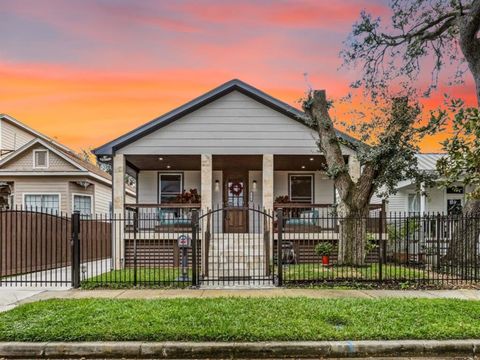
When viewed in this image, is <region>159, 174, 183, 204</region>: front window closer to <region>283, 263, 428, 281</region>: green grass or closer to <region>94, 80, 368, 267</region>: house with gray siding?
<region>94, 80, 368, 267</region>: house with gray siding

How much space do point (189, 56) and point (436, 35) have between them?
30.9 feet

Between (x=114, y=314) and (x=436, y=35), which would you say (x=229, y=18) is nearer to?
(x=436, y=35)

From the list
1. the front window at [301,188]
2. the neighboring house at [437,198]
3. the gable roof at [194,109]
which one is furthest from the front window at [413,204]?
the gable roof at [194,109]

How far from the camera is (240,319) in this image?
23.1ft

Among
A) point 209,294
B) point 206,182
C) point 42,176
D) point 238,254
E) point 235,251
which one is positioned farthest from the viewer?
point 42,176

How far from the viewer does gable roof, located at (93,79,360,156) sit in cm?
1534

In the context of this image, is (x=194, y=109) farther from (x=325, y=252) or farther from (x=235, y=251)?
(x=325, y=252)

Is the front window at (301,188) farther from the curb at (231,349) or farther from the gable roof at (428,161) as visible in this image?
the curb at (231,349)

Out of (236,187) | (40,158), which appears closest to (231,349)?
(236,187)

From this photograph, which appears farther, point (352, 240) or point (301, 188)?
point (301, 188)

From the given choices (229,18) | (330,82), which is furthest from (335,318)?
(330,82)

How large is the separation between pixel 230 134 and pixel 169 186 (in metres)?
4.86

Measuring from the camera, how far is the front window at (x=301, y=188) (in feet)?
62.2

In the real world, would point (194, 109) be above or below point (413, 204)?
above
